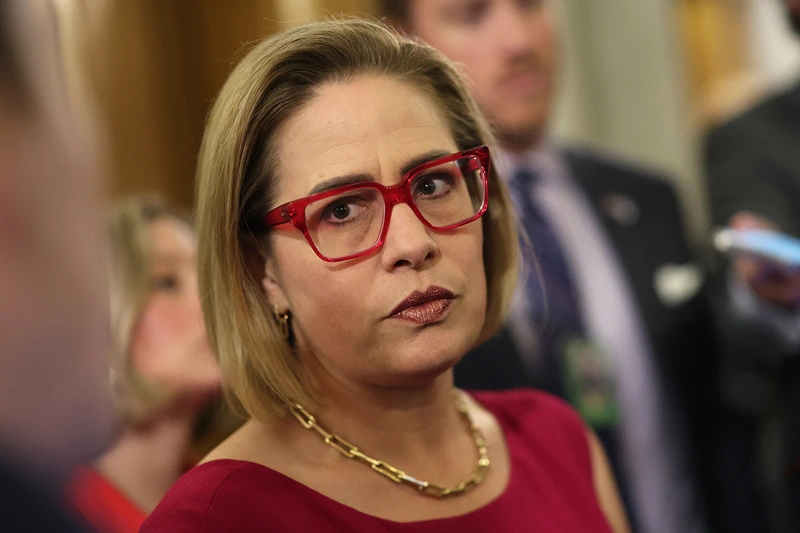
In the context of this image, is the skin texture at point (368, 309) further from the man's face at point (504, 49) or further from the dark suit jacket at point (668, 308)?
the dark suit jacket at point (668, 308)

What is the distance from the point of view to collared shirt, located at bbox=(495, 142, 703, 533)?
6.40ft

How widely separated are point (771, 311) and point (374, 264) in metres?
1.41

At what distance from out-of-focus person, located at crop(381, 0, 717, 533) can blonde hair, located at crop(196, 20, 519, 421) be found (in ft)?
2.73

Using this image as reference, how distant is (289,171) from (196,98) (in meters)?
0.76

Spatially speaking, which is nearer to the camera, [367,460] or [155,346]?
[367,460]

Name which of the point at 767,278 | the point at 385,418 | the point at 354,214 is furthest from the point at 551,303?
the point at 354,214

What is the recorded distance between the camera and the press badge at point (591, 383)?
75.0 inches

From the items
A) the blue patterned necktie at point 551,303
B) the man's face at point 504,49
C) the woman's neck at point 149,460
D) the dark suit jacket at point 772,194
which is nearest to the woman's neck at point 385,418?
Result: the woman's neck at point 149,460

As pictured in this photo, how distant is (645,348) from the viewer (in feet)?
6.54

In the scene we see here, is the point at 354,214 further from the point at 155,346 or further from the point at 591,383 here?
the point at 591,383

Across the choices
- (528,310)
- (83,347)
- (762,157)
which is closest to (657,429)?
(528,310)

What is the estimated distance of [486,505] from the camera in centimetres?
103

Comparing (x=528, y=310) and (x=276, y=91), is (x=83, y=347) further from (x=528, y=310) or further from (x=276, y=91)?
(x=528, y=310)

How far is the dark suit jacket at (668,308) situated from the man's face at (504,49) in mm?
197
